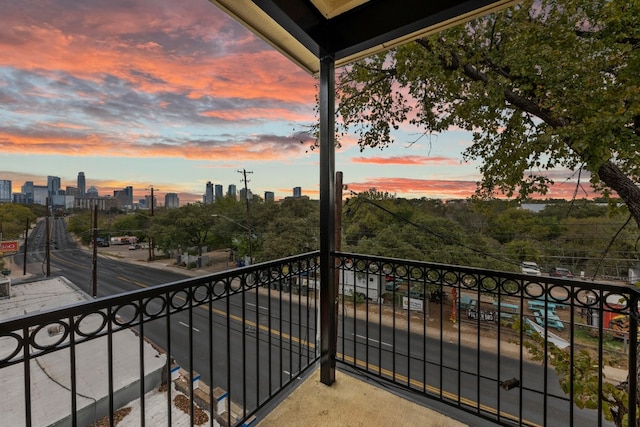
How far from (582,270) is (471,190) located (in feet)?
6.44

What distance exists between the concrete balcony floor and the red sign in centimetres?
257

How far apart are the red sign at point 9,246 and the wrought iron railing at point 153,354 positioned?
39.1 inches

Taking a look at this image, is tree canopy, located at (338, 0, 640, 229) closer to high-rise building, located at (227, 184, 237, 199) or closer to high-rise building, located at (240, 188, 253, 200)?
high-rise building, located at (227, 184, 237, 199)

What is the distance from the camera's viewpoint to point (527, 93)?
3062 millimetres

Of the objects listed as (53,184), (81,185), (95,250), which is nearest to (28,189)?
(53,184)

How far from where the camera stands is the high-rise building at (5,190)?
70.8 inches

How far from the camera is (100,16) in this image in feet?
8.14

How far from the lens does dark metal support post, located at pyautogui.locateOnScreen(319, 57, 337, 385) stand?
6.01 ft

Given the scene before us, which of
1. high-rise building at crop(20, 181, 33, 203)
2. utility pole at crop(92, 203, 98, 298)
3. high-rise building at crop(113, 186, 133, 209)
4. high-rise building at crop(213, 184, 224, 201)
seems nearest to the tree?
high-rise building at crop(213, 184, 224, 201)

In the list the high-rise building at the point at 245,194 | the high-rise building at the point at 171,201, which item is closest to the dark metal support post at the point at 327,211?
the high-rise building at the point at 171,201

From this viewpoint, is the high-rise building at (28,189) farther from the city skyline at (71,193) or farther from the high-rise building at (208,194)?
the high-rise building at (208,194)

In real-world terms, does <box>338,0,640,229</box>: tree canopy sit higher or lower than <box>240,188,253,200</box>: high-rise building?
higher

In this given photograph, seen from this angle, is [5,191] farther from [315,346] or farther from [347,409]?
[347,409]

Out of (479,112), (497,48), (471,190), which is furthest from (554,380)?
(497,48)
